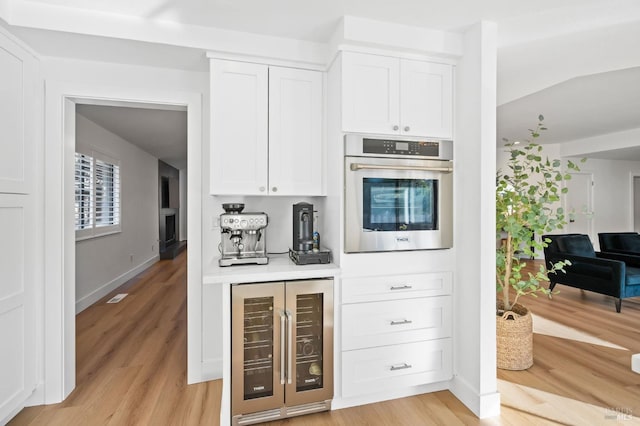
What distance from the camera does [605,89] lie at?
3.57 metres

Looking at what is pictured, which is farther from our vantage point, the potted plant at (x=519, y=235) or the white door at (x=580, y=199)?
the white door at (x=580, y=199)

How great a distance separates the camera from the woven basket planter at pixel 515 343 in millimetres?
2588

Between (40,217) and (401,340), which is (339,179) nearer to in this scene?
(401,340)

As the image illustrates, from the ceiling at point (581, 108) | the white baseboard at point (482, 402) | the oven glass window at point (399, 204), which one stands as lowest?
the white baseboard at point (482, 402)

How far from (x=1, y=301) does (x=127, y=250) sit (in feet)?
14.1

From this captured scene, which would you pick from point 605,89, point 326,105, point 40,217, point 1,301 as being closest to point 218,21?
point 326,105

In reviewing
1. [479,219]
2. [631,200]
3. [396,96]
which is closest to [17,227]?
[396,96]

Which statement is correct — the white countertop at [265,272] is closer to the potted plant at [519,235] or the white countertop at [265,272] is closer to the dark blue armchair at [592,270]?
the potted plant at [519,235]

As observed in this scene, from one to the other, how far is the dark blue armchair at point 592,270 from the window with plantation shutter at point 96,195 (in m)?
5.62

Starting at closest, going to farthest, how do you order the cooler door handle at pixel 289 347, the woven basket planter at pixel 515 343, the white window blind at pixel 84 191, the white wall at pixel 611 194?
the cooler door handle at pixel 289 347
the woven basket planter at pixel 515 343
the white window blind at pixel 84 191
the white wall at pixel 611 194

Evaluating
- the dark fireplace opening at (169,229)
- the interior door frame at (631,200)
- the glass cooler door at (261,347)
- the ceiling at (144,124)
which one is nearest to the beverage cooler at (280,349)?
the glass cooler door at (261,347)

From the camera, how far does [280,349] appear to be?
196cm

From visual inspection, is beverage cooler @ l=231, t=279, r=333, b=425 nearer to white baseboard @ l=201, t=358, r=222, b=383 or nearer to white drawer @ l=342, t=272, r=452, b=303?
white drawer @ l=342, t=272, r=452, b=303

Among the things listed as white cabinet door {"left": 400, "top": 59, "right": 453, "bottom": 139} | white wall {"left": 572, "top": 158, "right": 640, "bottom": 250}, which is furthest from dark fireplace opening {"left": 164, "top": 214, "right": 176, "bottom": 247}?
white wall {"left": 572, "top": 158, "right": 640, "bottom": 250}
